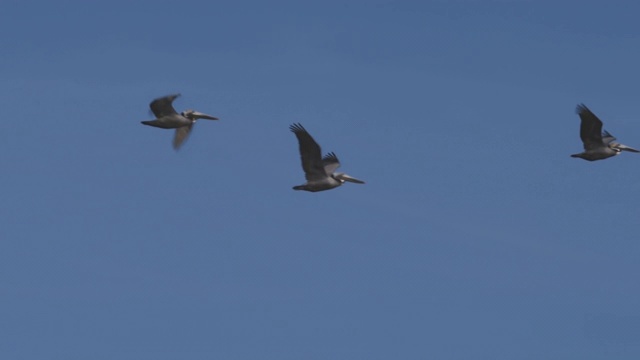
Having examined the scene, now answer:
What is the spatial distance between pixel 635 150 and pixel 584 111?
5686 mm

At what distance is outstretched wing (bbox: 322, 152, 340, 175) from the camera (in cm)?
9481

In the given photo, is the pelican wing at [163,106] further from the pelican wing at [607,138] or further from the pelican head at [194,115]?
the pelican wing at [607,138]

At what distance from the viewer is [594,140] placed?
98500 mm

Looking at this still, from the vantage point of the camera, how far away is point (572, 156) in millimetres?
98688

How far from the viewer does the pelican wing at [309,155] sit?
90125 mm

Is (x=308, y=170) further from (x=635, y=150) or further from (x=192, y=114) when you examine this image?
(x=635, y=150)

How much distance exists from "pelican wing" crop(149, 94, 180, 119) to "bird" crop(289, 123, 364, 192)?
681 centimetres

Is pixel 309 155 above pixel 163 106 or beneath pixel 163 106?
beneath

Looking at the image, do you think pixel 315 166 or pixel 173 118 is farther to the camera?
pixel 173 118

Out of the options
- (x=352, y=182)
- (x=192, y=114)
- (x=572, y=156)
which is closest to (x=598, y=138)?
(x=572, y=156)

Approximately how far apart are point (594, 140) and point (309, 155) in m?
14.5

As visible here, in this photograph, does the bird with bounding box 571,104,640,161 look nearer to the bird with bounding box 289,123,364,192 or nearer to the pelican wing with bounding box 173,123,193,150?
the bird with bounding box 289,123,364,192

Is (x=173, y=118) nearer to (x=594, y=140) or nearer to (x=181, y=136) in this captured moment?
(x=181, y=136)

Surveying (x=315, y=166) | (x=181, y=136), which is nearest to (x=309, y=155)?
(x=315, y=166)
